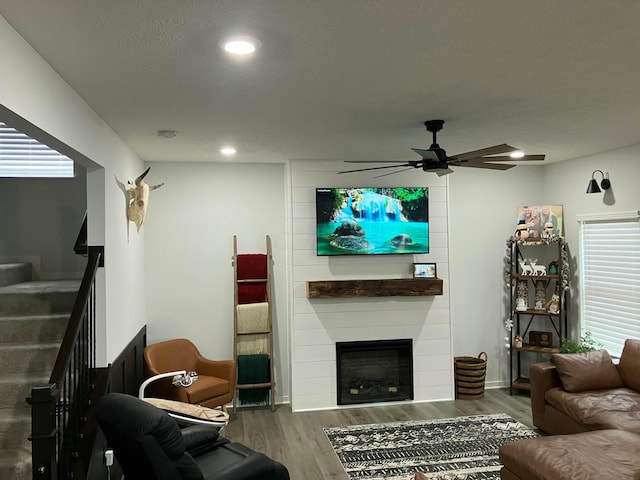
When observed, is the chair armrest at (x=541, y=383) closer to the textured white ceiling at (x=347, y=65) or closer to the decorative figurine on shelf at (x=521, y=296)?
the decorative figurine on shelf at (x=521, y=296)

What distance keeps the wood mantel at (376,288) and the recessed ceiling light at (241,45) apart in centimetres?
342

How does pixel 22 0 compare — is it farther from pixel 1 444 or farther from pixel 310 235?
pixel 310 235

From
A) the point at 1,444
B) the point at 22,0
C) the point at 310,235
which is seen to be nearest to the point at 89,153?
the point at 22,0

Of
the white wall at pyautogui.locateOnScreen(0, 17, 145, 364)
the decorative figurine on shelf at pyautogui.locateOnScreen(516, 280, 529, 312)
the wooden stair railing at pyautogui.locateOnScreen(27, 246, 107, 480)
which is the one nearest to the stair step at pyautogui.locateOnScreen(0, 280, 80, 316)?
the white wall at pyautogui.locateOnScreen(0, 17, 145, 364)

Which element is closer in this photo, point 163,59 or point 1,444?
point 163,59

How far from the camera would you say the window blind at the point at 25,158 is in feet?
16.6

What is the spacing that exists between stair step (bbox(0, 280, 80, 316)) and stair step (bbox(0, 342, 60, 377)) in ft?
1.49

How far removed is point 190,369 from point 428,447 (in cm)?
251

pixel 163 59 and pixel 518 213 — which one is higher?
pixel 163 59

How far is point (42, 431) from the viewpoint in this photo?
240 centimetres

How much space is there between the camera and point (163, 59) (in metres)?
2.43

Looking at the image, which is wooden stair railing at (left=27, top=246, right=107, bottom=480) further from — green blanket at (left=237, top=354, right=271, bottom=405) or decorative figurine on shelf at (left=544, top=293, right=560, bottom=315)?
decorative figurine on shelf at (left=544, top=293, right=560, bottom=315)

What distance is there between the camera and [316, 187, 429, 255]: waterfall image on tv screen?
5527mm

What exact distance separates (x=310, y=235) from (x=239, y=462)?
2.91 m
